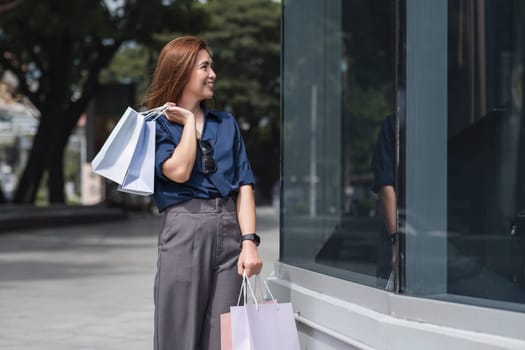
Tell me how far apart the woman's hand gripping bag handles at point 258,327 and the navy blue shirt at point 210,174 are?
41cm

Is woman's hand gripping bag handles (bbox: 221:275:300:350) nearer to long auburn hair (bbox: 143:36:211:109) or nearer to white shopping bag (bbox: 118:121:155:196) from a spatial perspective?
white shopping bag (bbox: 118:121:155:196)

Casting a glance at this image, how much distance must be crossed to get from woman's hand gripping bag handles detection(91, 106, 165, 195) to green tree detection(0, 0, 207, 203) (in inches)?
816

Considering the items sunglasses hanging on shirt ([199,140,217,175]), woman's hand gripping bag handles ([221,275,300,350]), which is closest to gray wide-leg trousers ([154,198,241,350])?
sunglasses hanging on shirt ([199,140,217,175])

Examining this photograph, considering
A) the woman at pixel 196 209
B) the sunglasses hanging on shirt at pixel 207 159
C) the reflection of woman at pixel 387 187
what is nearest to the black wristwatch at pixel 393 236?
the reflection of woman at pixel 387 187

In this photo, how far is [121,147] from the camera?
3982 millimetres

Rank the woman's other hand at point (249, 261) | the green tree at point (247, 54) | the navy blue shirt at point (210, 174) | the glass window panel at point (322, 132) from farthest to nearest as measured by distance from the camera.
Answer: the green tree at point (247, 54)
the glass window panel at point (322, 132)
the navy blue shirt at point (210, 174)
the woman's other hand at point (249, 261)

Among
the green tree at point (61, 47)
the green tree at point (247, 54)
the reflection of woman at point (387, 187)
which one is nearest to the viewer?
the reflection of woman at point (387, 187)

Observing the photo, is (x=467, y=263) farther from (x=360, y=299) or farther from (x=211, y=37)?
(x=211, y=37)

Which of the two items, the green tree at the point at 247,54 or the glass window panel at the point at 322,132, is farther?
the green tree at the point at 247,54

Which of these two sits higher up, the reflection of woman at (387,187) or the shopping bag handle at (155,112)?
the shopping bag handle at (155,112)

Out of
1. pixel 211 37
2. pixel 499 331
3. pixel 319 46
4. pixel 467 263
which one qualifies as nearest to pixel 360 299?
pixel 467 263

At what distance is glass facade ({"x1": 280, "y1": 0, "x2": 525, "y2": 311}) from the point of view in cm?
427

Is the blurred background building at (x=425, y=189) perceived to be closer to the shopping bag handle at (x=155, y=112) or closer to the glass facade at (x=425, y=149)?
the glass facade at (x=425, y=149)

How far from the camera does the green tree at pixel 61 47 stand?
979 inches
